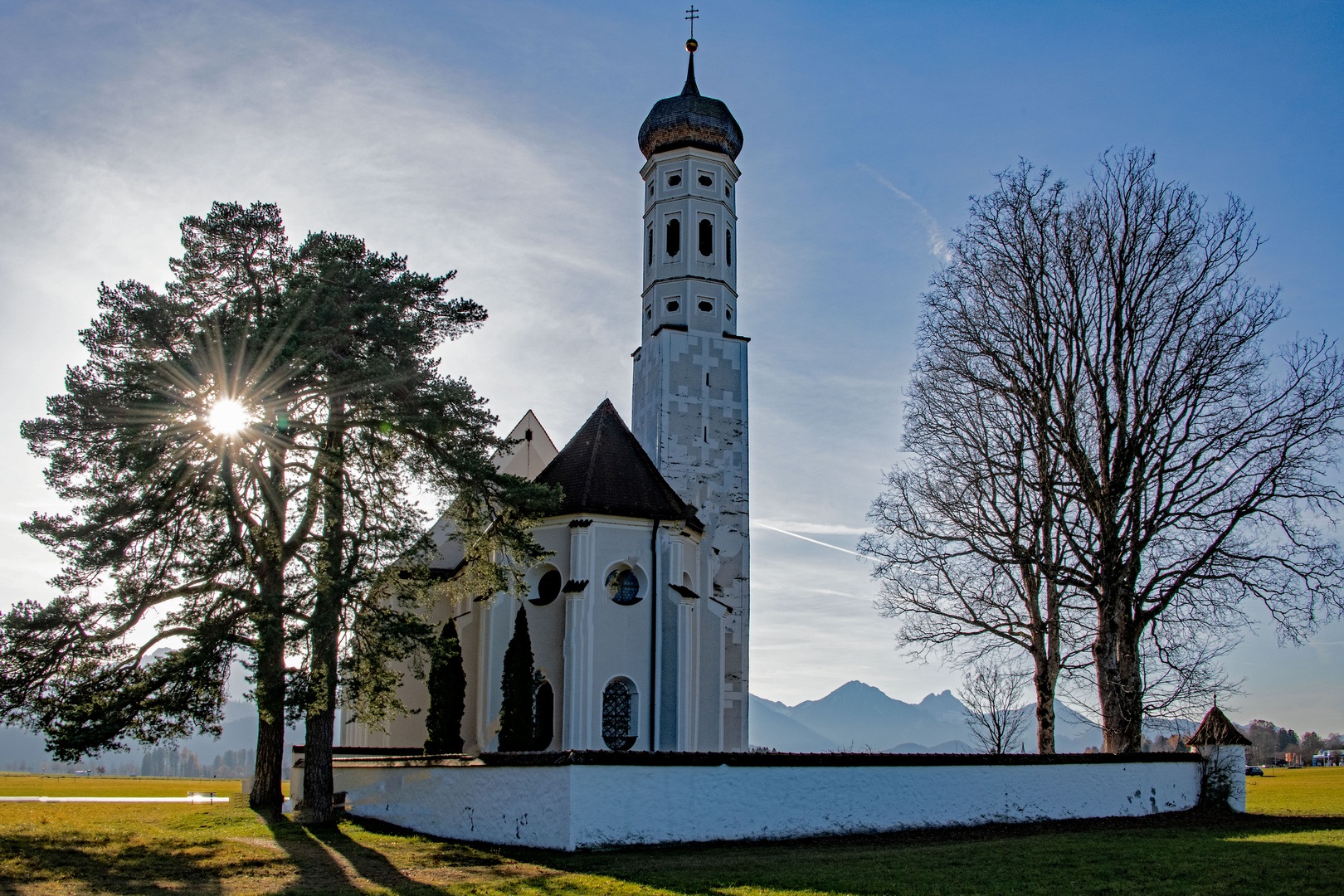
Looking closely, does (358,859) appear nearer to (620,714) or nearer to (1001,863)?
(1001,863)

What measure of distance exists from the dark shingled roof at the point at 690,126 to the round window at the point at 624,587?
16.1 m

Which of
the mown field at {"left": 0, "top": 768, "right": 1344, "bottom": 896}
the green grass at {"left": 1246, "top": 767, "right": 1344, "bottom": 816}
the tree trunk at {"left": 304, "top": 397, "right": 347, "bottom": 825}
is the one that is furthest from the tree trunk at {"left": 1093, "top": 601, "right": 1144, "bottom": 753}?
→ the tree trunk at {"left": 304, "top": 397, "right": 347, "bottom": 825}

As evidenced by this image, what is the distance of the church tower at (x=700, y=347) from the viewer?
1249 inches

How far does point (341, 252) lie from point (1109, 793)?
17.3m

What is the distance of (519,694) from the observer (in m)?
22.7

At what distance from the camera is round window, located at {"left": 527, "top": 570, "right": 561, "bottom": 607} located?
25.3 metres

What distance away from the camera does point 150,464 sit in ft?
52.5

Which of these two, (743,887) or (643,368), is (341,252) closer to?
(743,887)

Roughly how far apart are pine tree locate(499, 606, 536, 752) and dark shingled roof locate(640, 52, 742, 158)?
1819 centimetres

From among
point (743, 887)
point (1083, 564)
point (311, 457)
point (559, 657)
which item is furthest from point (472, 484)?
point (1083, 564)

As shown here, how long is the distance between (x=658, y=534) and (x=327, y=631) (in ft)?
33.9

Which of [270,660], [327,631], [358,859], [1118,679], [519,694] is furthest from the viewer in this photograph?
[519,694]

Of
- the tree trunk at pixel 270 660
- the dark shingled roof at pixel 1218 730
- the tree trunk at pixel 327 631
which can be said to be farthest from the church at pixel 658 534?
the dark shingled roof at pixel 1218 730

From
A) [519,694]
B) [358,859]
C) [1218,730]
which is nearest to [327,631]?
[358,859]
